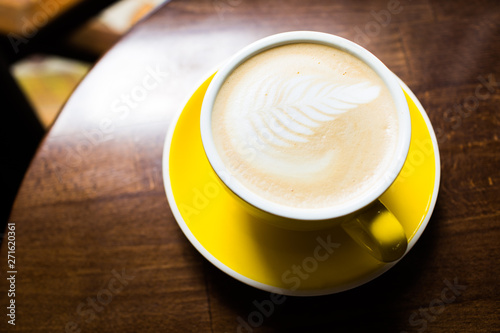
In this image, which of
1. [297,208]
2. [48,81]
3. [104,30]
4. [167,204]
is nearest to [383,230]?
[297,208]

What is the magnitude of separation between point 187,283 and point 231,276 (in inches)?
3.8

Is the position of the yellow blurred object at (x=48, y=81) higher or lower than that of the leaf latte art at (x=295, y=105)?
lower

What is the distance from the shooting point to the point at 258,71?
65cm

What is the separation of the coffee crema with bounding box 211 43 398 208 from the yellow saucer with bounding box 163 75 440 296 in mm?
136

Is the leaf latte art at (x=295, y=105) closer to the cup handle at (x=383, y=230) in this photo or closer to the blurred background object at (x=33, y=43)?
the cup handle at (x=383, y=230)

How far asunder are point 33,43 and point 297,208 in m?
1.08

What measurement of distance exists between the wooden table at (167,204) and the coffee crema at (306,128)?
0.23 metres

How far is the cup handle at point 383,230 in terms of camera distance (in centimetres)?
58

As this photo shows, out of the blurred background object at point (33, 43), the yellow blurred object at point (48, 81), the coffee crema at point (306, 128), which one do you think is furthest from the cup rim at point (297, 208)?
the yellow blurred object at point (48, 81)

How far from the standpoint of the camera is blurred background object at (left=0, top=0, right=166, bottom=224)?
1.23 m

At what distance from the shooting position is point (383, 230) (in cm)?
59

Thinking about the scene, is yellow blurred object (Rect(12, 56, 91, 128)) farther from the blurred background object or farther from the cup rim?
the cup rim

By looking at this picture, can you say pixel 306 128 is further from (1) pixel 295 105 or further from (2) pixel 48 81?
(2) pixel 48 81

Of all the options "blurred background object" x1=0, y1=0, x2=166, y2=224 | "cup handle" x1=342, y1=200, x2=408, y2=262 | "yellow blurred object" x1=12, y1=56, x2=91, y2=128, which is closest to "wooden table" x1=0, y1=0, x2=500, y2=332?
"cup handle" x1=342, y1=200, x2=408, y2=262
